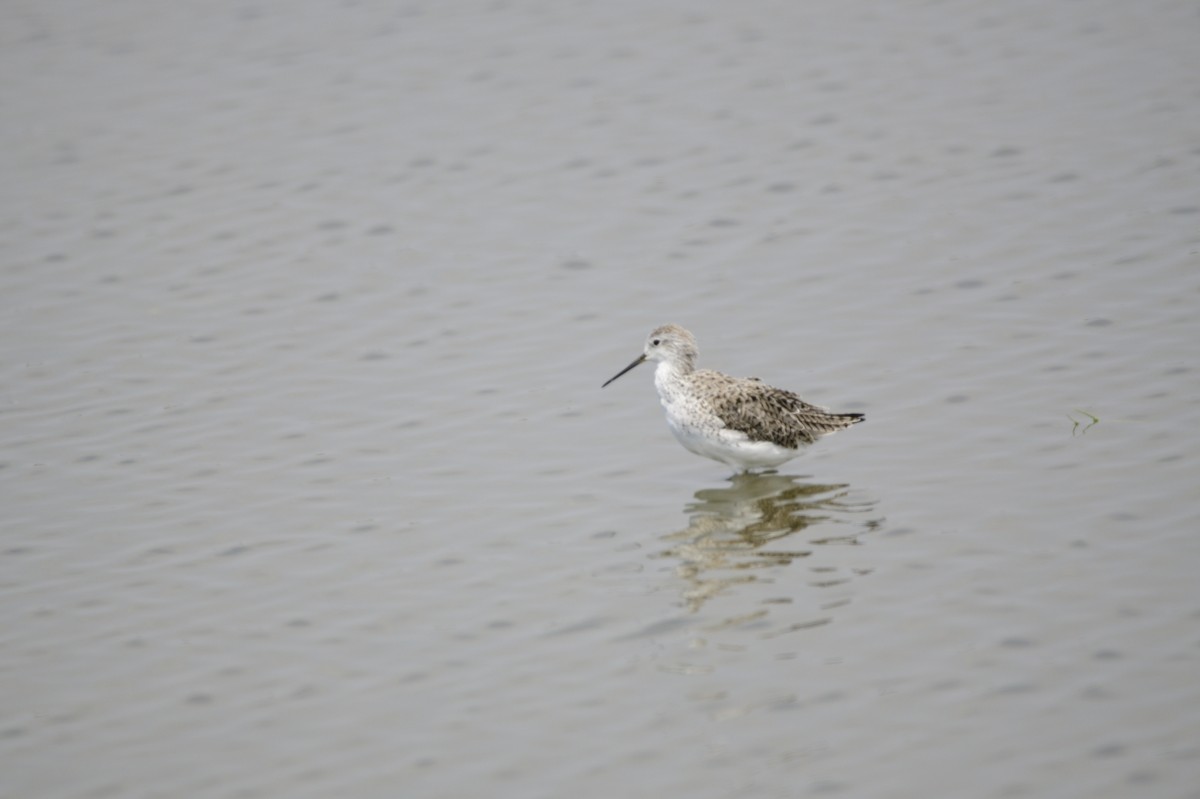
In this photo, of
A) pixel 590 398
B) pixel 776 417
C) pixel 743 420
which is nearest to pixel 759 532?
pixel 743 420

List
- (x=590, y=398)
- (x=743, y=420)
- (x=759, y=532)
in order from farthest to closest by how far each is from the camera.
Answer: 1. (x=590, y=398)
2. (x=743, y=420)
3. (x=759, y=532)

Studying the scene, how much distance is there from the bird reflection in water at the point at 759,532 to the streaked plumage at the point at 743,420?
0.97 ft

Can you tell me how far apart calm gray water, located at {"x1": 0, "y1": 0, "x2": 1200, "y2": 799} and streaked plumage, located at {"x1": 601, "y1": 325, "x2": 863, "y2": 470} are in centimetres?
29

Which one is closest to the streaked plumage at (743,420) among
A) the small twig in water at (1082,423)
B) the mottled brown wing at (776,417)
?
the mottled brown wing at (776,417)

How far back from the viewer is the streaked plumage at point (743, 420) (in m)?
10.9

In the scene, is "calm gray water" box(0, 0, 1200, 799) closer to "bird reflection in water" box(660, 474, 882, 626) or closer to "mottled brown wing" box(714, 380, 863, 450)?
"bird reflection in water" box(660, 474, 882, 626)

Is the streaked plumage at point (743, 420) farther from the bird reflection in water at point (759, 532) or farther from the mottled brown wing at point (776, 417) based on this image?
the bird reflection in water at point (759, 532)

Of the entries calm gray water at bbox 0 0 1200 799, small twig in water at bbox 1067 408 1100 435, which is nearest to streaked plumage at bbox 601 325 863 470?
calm gray water at bbox 0 0 1200 799

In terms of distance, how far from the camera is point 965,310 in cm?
1304

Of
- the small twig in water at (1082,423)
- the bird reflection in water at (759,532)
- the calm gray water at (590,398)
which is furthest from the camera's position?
the small twig in water at (1082,423)

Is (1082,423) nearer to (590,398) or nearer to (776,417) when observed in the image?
(776,417)

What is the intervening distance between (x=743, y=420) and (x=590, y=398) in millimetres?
2010

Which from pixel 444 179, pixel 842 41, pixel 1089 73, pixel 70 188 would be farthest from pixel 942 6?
pixel 70 188

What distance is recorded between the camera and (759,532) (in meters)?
10.1
